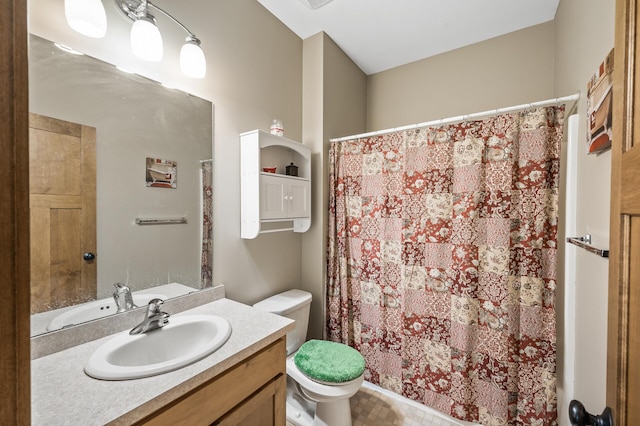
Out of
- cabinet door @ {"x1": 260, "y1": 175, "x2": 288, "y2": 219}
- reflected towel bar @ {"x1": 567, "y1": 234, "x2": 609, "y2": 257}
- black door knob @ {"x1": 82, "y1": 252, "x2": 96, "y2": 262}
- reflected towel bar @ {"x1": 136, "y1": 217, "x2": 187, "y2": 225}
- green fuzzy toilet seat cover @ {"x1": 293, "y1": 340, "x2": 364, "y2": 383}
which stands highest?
cabinet door @ {"x1": 260, "y1": 175, "x2": 288, "y2": 219}

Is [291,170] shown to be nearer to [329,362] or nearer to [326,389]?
[329,362]

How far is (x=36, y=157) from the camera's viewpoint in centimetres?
91

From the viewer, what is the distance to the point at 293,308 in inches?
68.5

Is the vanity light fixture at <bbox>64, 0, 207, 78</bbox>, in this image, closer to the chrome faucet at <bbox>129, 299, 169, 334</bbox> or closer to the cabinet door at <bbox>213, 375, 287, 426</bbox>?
the chrome faucet at <bbox>129, 299, 169, 334</bbox>

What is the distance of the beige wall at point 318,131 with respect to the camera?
207 centimetres

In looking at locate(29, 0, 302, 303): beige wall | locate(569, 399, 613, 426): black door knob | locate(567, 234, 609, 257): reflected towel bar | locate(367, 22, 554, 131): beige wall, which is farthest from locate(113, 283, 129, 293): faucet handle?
locate(367, 22, 554, 131): beige wall

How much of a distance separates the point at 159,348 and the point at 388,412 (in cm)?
150

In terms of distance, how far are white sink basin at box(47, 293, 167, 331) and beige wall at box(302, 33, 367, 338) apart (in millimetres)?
1204

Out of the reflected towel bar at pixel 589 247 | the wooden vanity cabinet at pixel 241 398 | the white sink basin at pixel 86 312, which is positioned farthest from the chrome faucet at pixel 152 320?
the reflected towel bar at pixel 589 247

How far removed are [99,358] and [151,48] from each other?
1231 mm

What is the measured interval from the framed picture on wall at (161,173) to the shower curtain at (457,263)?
117 centimetres

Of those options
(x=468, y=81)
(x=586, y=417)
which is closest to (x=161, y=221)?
(x=586, y=417)

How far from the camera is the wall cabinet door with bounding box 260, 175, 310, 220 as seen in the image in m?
1.65

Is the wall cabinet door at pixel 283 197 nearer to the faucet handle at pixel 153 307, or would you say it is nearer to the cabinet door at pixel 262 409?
the faucet handle at pixel 153 307
